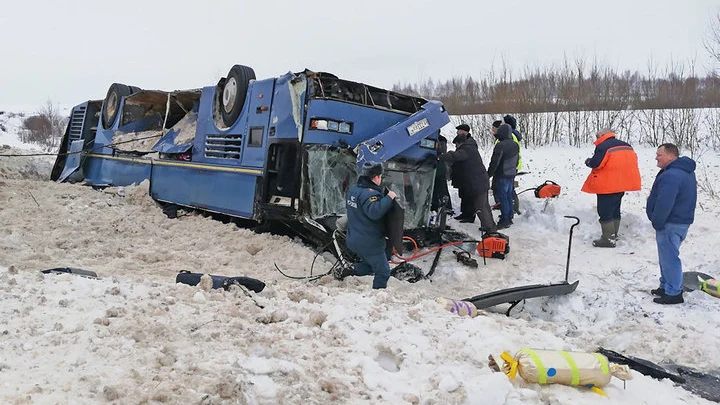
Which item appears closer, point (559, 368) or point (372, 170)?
point (559, 368)

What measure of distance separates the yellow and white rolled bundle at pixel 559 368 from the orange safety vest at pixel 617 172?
501 cm

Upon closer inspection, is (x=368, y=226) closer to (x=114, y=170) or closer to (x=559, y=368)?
(x=559, y=368)

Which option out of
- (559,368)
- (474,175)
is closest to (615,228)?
(474,175)

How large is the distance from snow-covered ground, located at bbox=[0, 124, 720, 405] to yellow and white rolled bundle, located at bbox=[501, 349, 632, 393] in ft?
0.21

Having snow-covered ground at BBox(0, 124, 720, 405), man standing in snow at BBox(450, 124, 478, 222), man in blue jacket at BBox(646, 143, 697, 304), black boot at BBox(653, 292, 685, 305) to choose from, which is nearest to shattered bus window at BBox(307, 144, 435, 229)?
snow-covered ground at BBox(0, 124, 720, 405)

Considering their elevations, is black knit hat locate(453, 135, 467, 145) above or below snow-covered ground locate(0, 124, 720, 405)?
above

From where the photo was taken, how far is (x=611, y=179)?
7.89 metres

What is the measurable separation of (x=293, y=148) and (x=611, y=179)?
15.0 feet

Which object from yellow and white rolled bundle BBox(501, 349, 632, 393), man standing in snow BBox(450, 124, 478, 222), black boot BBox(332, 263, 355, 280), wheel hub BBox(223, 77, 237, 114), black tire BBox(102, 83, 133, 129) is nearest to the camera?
yellow and white rolled bundle BBox(501, 349, 632, 393)

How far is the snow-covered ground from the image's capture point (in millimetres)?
2951

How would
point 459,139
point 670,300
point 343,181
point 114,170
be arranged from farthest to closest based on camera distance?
point 114,170
point 459,139
point 343,181
point 670,300

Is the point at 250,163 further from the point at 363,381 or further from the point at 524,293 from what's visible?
the point at 363,381

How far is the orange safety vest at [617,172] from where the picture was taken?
7832mm

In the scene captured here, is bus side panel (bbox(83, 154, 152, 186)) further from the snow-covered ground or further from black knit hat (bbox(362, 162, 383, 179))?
black knit hat (bbox(362, 162, 383, 179))
